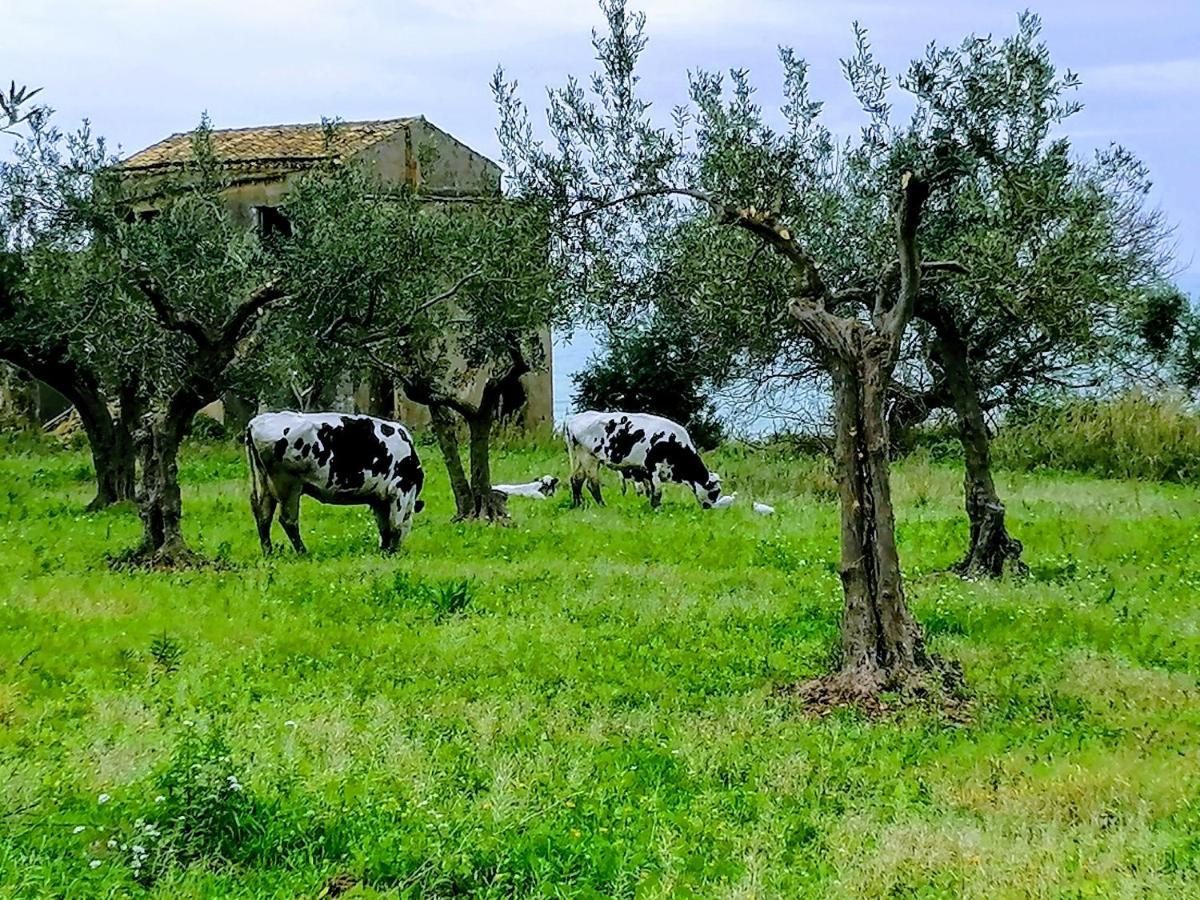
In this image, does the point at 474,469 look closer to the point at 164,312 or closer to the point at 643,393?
the point at 164,312

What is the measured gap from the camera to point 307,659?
10.5m

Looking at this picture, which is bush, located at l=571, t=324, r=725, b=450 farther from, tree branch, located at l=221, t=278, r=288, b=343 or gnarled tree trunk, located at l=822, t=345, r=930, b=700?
gnarled tree trunk, located at l=822, t=345, r=930, b=700

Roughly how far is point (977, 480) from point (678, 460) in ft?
31.3

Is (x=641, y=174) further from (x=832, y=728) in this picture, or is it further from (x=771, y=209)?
(x=832, y=728)

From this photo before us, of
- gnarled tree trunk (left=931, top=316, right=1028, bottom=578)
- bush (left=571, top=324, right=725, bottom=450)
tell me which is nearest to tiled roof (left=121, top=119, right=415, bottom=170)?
bush (left=571, top=324, right=725, bottom=450)

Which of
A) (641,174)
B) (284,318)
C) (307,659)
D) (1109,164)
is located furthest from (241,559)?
(1109,164)

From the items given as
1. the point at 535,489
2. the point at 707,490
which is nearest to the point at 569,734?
the point at 707,490

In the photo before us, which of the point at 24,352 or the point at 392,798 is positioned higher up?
the point at 24,352

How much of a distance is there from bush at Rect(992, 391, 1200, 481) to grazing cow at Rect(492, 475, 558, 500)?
35.3ft

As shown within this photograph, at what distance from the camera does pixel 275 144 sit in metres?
35.3

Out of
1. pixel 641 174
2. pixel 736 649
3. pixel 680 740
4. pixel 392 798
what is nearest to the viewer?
pixel 392 798

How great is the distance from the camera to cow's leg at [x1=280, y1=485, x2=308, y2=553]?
16.9 meters

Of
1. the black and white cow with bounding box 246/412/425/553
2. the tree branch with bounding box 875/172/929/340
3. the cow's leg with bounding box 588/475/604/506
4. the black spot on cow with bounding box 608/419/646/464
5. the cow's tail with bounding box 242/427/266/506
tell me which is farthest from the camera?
the black spot on cow with bounding box 608/419/646/464

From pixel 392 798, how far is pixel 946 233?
917 centimetres
